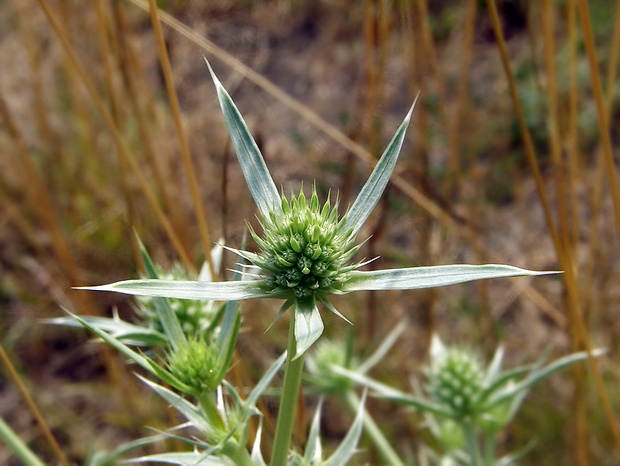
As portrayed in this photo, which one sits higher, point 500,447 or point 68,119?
point 68,119

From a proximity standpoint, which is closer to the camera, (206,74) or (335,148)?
(335,148)

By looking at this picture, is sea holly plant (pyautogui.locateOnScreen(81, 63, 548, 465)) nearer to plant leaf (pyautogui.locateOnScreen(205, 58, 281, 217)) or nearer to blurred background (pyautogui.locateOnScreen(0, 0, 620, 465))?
plant leaf (pyautogui.locateOnScreen(205, 58, 281, 217))

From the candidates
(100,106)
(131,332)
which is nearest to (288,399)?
(131,332)

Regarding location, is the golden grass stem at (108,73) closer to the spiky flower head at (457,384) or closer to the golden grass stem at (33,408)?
the golden grass stem at (33,408)

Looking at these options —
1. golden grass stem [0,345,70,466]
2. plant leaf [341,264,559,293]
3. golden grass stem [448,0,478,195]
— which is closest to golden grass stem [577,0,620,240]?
Result: golden grass stem [448,0,478,195]

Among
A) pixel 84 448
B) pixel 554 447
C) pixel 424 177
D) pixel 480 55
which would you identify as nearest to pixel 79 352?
pixel 84 448

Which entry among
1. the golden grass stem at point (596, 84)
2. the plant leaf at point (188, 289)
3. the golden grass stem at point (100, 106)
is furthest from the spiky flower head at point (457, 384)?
the plant leaf at point (188, 289)

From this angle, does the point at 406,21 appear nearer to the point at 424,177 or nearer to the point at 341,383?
the point at 424,177
